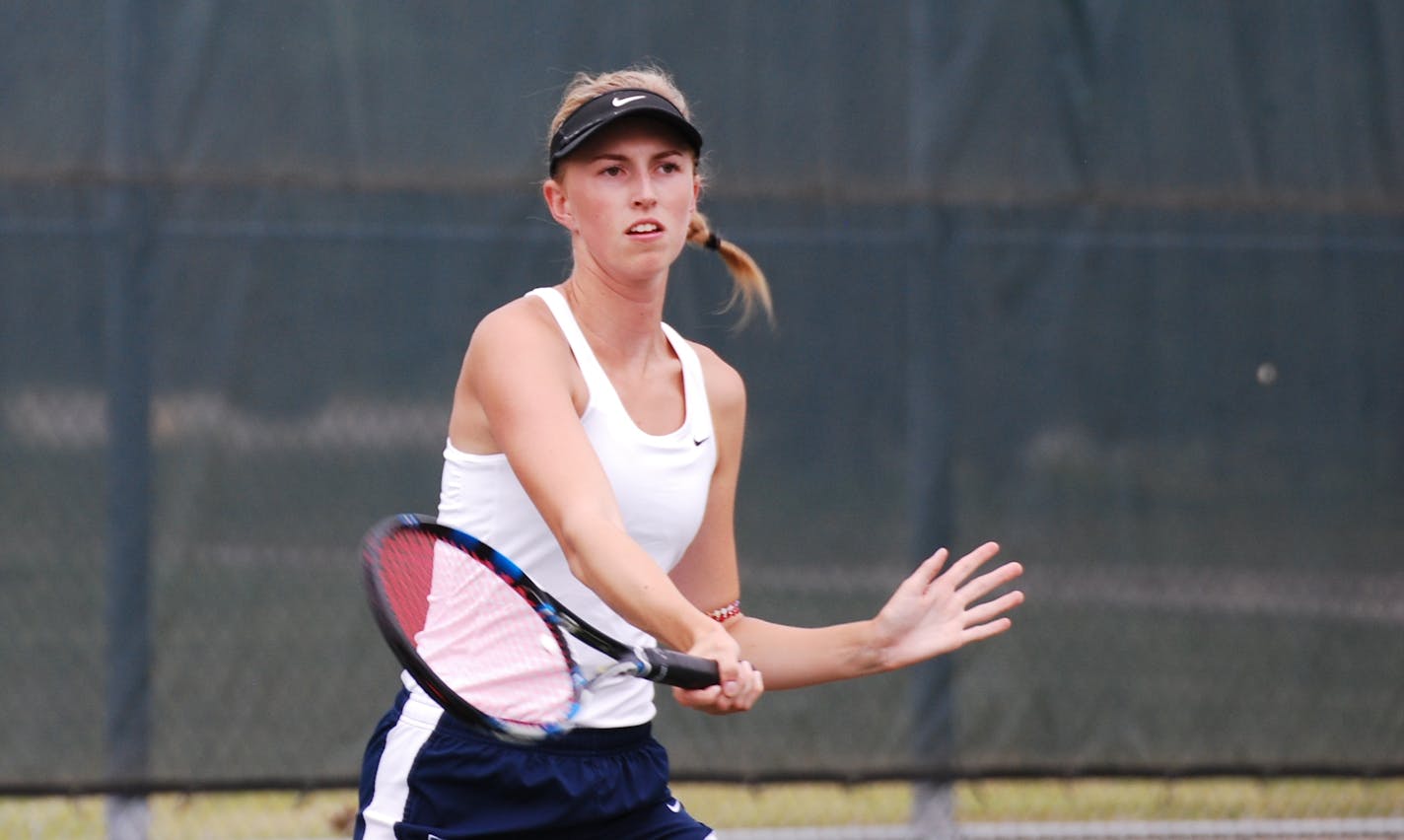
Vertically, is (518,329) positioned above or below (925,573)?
above

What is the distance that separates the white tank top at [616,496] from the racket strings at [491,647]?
5cm

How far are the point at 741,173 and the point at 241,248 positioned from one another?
1259 millimetres

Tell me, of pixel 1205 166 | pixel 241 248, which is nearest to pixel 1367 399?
pixel 1205 166

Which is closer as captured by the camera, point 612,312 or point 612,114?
point 612,114

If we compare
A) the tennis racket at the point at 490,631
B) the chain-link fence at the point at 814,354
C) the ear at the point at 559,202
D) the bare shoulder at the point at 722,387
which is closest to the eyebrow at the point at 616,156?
the ear at the point at 559,202

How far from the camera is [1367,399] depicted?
4789 mm

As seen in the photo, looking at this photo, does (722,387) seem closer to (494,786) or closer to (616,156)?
(616,156)

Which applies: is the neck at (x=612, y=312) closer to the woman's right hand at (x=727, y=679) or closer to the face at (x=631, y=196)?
the face at (x=631, y=196)

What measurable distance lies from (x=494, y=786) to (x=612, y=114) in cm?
96

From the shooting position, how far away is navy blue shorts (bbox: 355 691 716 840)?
2.49 m

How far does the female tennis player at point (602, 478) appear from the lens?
2488 mm

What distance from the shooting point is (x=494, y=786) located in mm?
2494

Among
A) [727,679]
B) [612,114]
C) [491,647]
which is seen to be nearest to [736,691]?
[727,679]

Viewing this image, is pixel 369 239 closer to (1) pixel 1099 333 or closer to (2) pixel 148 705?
(2) pixel 148 705
